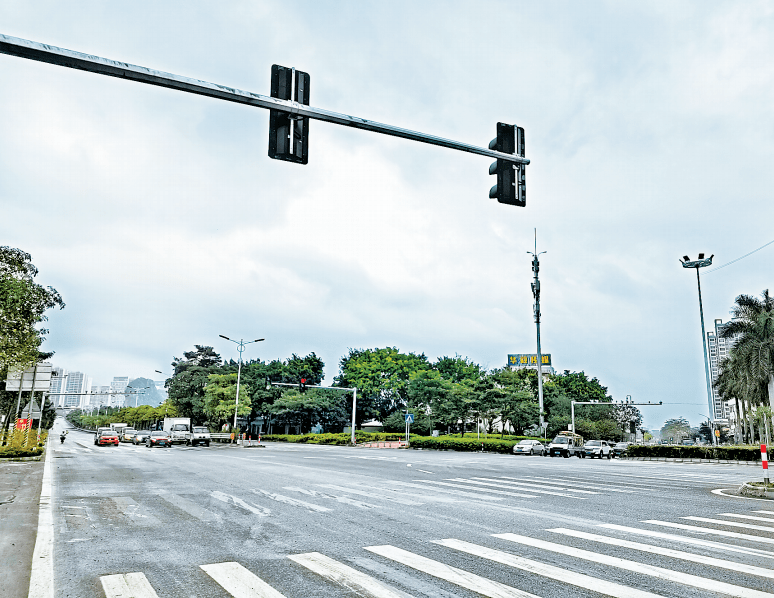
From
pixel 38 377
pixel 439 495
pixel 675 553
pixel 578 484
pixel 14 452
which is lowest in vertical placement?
pixel 578 484

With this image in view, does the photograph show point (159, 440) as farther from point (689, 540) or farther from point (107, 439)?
point (689, 540)

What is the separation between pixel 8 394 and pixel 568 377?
248 feet

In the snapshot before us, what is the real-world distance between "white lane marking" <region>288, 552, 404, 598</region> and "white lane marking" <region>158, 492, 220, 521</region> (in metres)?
3.51

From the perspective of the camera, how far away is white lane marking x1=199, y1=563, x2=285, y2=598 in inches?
216

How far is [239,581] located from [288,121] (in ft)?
18.2

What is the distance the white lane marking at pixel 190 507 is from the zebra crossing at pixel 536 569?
11.6 feet

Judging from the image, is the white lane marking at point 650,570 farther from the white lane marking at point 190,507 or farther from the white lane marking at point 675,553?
the white lane marking at point 190,507

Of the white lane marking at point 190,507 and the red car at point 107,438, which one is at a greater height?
the white lane marking at point 190,507

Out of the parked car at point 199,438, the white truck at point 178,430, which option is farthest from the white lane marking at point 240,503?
the white truck at point 178,430

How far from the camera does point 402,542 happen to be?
7926 mm

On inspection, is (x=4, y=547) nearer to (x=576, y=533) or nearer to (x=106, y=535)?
(x=106, y=535)

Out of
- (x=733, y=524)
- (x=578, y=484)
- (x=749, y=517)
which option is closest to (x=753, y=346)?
(x=578, y=484)

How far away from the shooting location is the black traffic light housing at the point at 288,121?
307 inches

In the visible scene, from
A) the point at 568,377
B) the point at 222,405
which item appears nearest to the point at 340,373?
the point at 222,405
